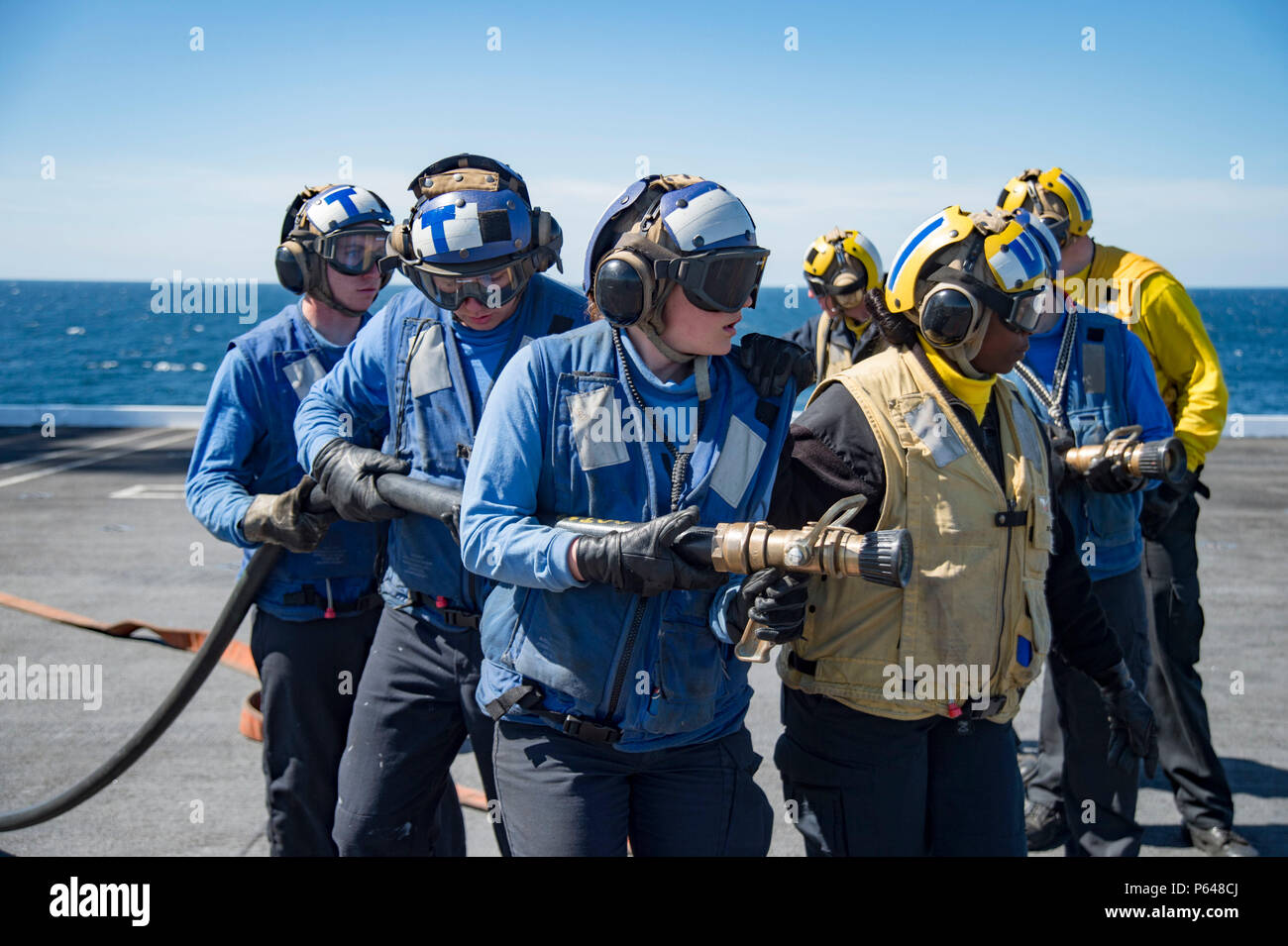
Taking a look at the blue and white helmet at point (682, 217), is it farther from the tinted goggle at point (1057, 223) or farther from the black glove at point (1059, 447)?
the tinted goggle at point (1057, 223)

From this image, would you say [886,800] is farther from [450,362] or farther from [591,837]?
[450,362]

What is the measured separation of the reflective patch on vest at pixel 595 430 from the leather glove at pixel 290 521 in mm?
1317

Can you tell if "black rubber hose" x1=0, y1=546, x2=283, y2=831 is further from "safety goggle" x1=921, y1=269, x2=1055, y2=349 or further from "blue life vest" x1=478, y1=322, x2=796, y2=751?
"safety goggle" x1=921, y1=269, x2=1055, y2=349

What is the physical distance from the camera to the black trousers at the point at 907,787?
2.96 m

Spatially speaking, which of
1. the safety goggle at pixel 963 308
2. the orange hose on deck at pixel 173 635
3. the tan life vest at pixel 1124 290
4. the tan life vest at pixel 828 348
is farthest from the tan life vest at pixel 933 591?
the orange hose on deck at pixel 173 635

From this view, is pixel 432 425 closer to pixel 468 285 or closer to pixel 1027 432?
pixel 468 285

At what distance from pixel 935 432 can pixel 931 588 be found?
383 mm

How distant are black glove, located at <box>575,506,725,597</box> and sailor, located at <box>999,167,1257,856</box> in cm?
288

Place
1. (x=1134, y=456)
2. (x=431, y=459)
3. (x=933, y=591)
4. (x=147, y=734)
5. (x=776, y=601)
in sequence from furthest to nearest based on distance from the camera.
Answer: (x=147, y=734) → (x=1134, y=456) → (x=431, y=459) → (x=933, y=591) → (x=776, y=601)

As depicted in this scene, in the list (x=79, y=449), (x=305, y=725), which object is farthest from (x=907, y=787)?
(x=79, y=449)

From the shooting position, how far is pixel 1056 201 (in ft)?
15.5

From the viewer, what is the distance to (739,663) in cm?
289

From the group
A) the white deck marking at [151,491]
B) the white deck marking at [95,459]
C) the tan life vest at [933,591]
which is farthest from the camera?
the white deck marking at [95,459]

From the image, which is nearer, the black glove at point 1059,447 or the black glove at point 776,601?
the black glove at point 776,601
